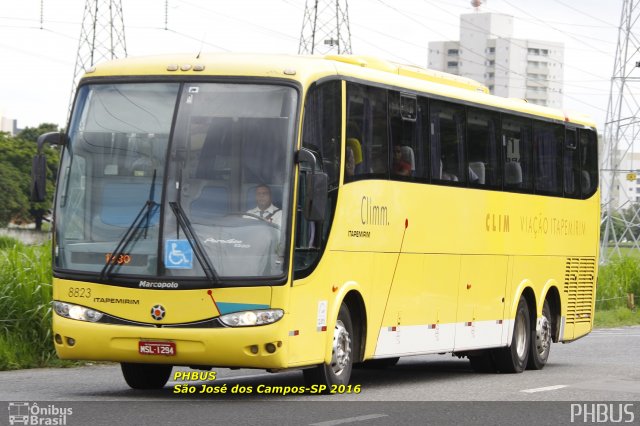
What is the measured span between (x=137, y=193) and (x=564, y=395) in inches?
197

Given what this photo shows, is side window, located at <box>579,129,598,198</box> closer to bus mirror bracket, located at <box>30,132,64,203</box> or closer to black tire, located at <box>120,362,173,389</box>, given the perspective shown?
black tire, located at <box>120,362,173,389</box>

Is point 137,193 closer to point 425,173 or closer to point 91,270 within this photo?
point 91,270

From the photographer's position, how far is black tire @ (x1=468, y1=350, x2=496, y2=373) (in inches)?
791

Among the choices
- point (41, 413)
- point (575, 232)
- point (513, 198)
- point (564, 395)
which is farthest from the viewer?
point (575, 232)

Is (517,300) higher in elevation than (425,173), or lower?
lower

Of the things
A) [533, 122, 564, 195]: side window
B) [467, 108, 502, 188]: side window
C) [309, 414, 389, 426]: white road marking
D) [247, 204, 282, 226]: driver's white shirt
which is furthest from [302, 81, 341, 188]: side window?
[533, 122, 564, 195]: side window

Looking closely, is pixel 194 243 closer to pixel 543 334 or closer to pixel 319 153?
pixel 319 153

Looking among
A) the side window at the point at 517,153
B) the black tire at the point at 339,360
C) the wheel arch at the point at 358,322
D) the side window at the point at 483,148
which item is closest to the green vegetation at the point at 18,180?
the side window at the point at 517,153

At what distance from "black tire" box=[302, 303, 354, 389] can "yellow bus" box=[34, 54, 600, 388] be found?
22mm

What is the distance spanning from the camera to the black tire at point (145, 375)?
49.9 ft

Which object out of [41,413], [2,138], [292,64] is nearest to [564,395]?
[292,64]

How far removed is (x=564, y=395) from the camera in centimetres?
1518

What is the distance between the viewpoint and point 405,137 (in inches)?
651

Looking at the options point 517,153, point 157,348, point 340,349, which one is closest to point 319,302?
point 340,349
